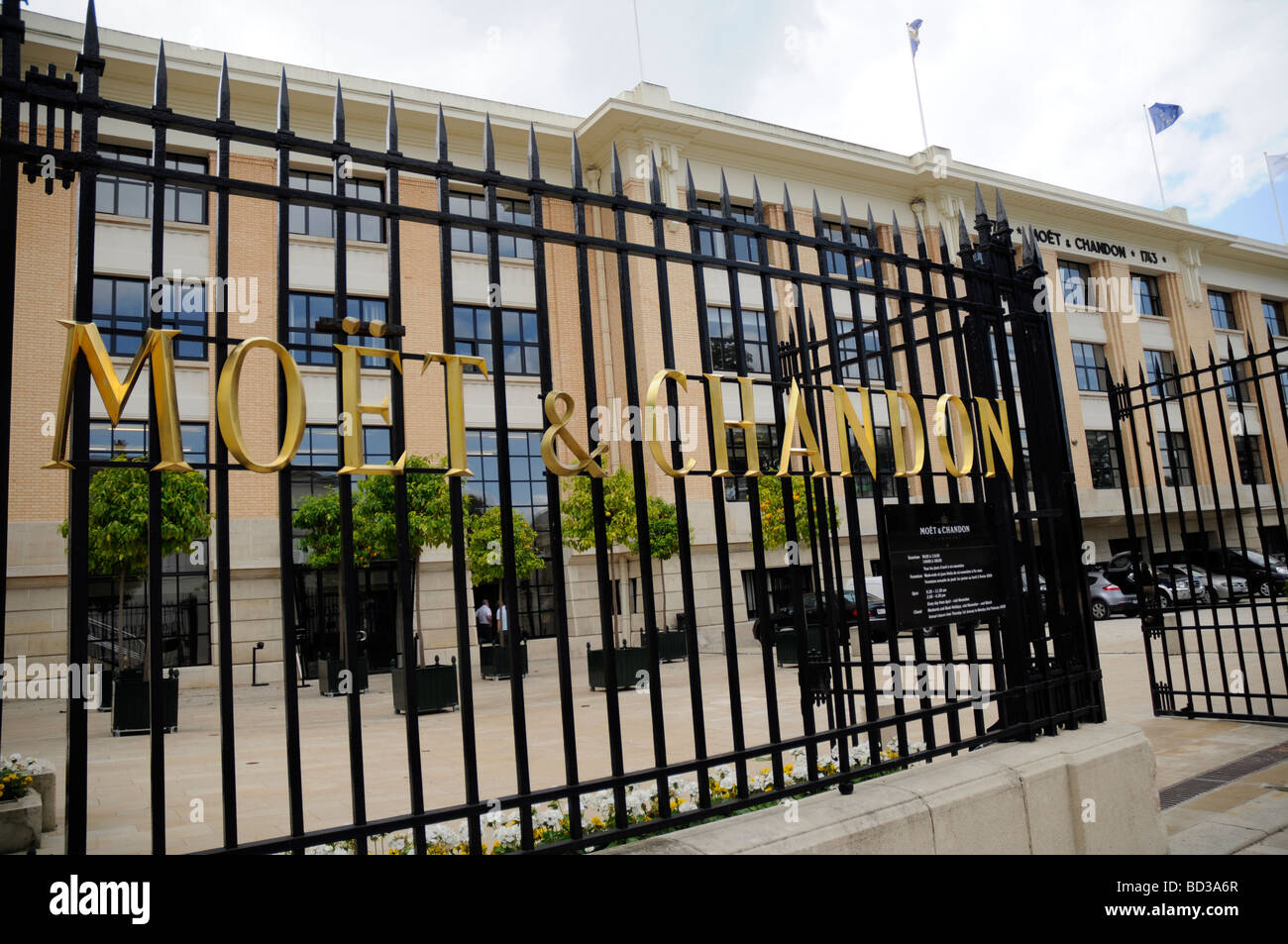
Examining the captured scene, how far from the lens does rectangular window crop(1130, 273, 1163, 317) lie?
36906 mm

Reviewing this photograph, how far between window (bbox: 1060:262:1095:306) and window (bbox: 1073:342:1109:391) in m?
1.87

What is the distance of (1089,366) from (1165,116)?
1142 centimetres

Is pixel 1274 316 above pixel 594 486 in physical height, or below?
above

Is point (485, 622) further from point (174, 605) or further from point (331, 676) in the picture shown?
point (174, 605)

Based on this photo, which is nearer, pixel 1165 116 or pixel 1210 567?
pixel 1210 567

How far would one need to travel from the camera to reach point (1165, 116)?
35969mm

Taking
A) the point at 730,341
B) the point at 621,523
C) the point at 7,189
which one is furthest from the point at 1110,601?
Result: the point at 7,189

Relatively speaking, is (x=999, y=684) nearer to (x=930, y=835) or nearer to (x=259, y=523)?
(x=930, y=835)

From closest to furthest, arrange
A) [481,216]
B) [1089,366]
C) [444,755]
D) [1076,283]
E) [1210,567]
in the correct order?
[1210,567], [444,755], [481,216], [1089,366], [1076,283]

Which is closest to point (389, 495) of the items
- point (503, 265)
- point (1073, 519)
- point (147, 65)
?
point (503, 265)

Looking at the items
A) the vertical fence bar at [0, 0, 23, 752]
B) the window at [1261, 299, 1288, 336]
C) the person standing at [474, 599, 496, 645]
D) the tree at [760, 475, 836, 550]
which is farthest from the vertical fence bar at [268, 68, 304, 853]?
the window at [1261, 299, 1288, 336]

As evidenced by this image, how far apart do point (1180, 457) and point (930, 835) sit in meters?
38.2

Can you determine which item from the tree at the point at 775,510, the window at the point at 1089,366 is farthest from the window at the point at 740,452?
the window at the point at 1089,366

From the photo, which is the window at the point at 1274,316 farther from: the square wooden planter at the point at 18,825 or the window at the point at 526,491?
the square wooden planter at the point at 18,825
